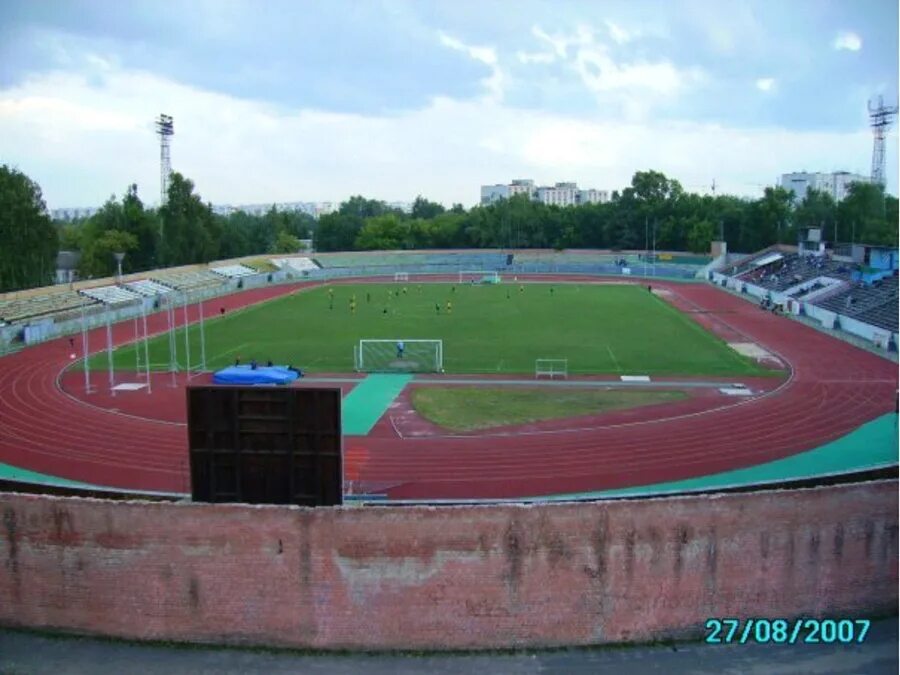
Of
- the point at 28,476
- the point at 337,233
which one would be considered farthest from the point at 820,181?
the point at 28,476

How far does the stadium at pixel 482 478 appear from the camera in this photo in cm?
1349

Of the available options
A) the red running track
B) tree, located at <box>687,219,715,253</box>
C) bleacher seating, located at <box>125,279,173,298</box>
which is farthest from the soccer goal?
tree, located at <box>687,219,715,253</box>

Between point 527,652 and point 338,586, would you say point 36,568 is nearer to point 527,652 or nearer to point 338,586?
point 338,586

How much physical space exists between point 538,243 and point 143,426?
83585 millimetres

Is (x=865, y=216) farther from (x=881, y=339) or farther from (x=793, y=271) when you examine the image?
(x=881, y=339)

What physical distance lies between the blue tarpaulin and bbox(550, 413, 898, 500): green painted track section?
13957 millimetres

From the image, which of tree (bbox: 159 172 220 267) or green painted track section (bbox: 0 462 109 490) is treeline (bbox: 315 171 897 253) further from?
green painted track section (bbox: 0 462 109 490)

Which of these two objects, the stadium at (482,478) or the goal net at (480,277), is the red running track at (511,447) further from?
the goal net at (480,277)

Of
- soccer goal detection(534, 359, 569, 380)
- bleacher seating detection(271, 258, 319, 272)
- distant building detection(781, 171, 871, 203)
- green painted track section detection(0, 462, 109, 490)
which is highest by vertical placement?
distant building detection(781, 171, 871, 203)

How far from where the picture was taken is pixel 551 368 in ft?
113

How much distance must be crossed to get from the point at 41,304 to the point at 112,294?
7.09 m

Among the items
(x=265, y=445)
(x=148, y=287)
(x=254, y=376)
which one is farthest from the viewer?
(x=148, y=287)

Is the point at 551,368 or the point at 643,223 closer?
the point at 551,368

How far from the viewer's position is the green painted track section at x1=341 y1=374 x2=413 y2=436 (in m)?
26.0
